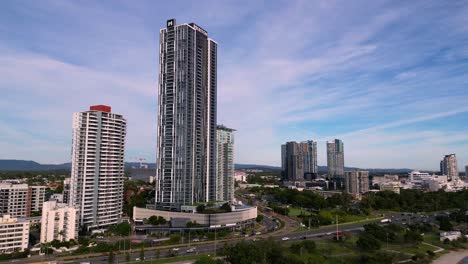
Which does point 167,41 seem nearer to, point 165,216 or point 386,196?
point 165,216

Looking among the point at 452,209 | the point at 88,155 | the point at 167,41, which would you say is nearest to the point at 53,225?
the point at 88,155

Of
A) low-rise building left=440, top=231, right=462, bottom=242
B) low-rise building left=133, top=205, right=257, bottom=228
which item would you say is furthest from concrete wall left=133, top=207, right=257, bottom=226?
low-rise building left=440, top=231, right=462, bottom=242

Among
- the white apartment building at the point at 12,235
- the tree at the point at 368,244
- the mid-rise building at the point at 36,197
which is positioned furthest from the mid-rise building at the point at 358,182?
the white apartment building at the point at 12,235

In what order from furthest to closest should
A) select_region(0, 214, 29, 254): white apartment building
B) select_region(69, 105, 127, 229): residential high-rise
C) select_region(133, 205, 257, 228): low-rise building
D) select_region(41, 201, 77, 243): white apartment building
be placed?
select_region(133, 205, 257, 228): low-rise building, select_region(69, 105, 127, 229): residential high-rise, select_region(41, 201, 77, 243): white apartment building, select_region(0, 214, 29, 254): white apartment building

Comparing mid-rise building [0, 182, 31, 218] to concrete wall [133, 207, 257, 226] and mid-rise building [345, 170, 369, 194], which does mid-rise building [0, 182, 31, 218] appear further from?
mid-rise building [345, 170, 369, 194]

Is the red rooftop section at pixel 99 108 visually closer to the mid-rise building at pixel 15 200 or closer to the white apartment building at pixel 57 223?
the white apartment building at pixel 57 223
